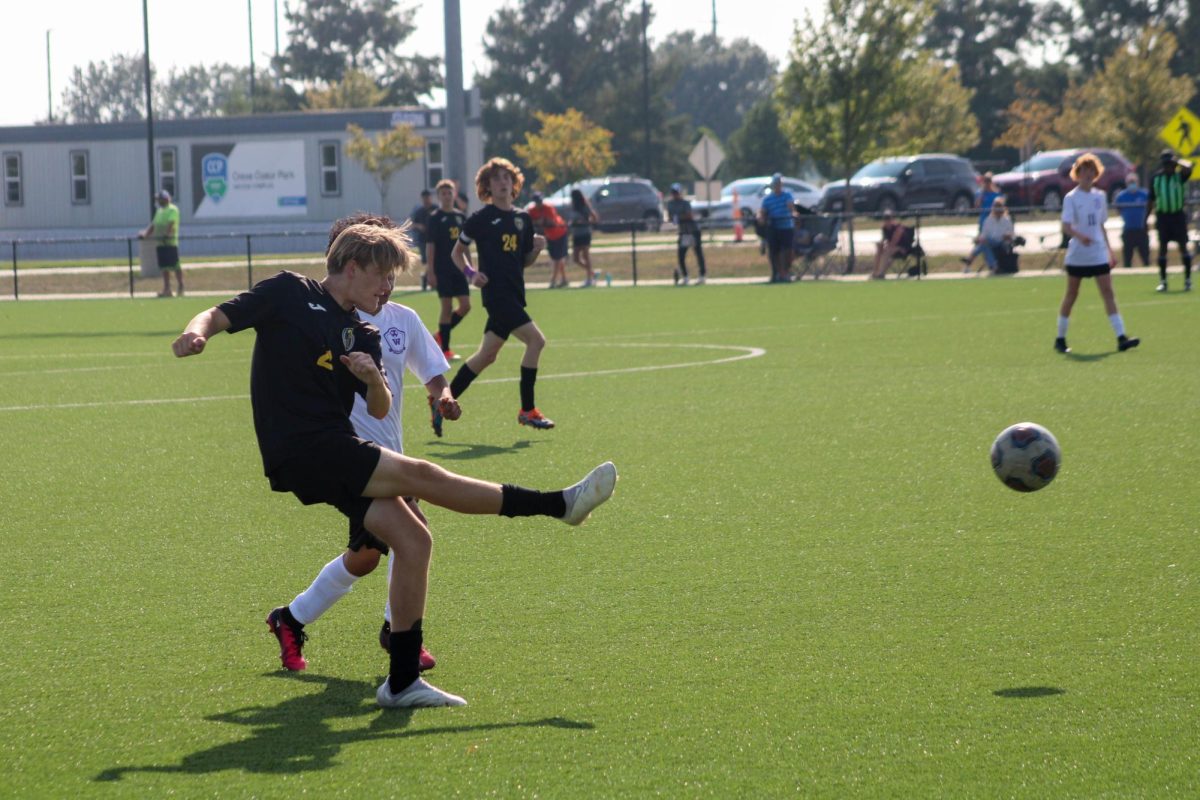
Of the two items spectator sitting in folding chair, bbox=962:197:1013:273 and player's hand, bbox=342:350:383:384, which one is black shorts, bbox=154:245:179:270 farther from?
player's hand, bbox=342:350:383:384

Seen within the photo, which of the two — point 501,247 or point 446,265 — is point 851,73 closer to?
point 446,265

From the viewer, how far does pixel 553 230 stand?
114 feet

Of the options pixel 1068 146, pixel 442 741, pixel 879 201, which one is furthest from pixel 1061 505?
pixel 1068 146

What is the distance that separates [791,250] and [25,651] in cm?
3004

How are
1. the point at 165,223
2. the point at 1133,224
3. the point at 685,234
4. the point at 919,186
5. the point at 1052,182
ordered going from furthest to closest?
the point at 1052,182 < the point at 919,186 < the point at 685,234 < the point at 1133,224 < the point at 165,223

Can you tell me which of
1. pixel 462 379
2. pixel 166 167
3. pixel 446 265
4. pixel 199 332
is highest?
pixel 166 167

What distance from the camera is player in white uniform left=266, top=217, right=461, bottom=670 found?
231 inches

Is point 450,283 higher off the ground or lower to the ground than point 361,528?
higher

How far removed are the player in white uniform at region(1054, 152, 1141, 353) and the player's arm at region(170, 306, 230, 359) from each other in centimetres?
1274

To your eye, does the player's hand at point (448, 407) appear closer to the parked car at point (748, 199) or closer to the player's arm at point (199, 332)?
the player's arm at point (199, 332)

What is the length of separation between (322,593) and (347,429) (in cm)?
93

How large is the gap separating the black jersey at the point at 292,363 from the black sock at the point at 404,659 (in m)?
0.70

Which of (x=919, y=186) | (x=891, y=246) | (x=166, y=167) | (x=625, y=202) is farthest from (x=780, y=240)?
(x=166, y=167)

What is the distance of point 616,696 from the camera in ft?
17.7
